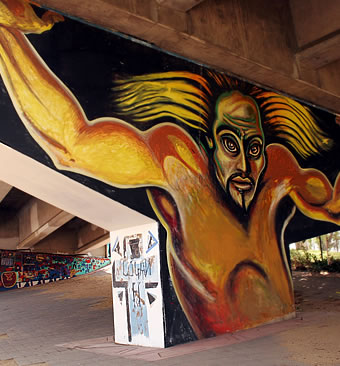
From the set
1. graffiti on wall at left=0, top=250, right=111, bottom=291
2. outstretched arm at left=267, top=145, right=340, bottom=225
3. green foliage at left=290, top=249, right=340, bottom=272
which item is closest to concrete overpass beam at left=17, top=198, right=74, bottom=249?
graffiti on wall at left=0, top=250, right=111, bottom=291

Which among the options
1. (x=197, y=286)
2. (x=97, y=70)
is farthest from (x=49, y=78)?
(x=197, y=286)

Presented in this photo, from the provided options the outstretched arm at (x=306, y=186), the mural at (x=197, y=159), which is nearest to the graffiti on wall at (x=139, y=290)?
the mural at (x=197, y=159)

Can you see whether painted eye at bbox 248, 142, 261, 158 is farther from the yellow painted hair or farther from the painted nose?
the yellow painted hair

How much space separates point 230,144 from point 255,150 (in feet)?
2.62

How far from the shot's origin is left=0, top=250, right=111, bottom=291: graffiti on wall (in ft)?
70.7

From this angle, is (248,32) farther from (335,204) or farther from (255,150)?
(335,204)

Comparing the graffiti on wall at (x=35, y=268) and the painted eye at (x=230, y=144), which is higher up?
the painted eye at (x=230, y=144)

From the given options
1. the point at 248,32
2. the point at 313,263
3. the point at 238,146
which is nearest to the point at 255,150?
the point at 238,146

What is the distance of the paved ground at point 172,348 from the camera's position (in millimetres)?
5949

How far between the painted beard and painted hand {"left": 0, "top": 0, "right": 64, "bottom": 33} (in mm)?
4645

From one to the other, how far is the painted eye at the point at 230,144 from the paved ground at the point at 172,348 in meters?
3.74

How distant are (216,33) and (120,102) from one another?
2.42 metres

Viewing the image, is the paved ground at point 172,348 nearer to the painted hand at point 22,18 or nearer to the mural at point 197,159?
the mural at point 197,159

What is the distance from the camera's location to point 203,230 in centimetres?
791
